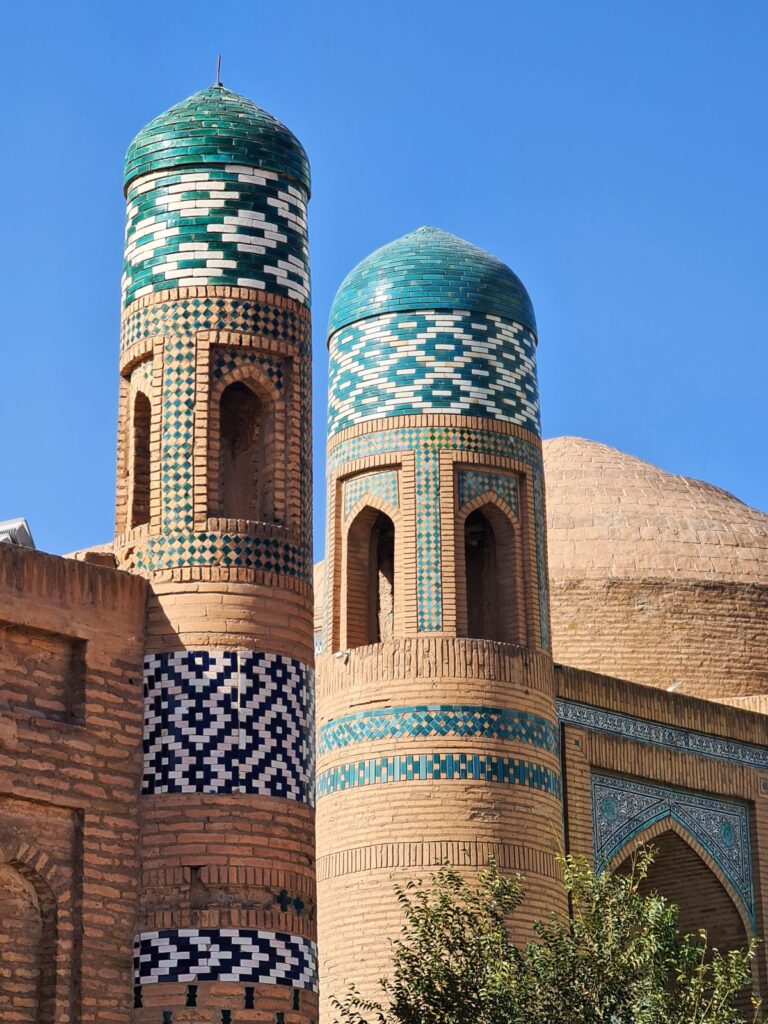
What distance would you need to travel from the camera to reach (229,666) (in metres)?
9.35

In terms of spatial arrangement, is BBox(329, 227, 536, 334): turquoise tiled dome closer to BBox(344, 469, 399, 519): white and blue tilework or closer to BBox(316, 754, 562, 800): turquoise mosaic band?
BBox(344, 469, 399, 519): white and blue tilework

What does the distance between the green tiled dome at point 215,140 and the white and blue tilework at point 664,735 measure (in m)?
5.05

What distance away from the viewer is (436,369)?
1385 cm

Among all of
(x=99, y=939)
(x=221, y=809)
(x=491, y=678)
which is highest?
(x=491, y=678)

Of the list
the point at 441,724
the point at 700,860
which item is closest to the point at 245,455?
the point at 441,724

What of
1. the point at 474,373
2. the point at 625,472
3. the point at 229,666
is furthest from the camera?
the point at 625,472

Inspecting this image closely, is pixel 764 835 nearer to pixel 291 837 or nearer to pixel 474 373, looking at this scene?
pixel 474 373

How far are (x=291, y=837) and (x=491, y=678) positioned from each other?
395 centimetres

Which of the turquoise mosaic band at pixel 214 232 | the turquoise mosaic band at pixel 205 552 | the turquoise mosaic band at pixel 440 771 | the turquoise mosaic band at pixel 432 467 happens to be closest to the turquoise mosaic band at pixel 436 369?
the turquoise mosaic band at pixel 432 467

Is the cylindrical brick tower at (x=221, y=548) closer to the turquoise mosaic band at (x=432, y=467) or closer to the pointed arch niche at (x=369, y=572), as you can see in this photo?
the turquoise mosaic band at (x=432, y=467)

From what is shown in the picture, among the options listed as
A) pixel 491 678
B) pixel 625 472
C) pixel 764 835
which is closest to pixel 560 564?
pixel 625 472

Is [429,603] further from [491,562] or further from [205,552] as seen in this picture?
[205,552]

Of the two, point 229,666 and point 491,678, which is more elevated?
point 491,678

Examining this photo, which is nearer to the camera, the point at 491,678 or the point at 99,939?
the point at 99,939
